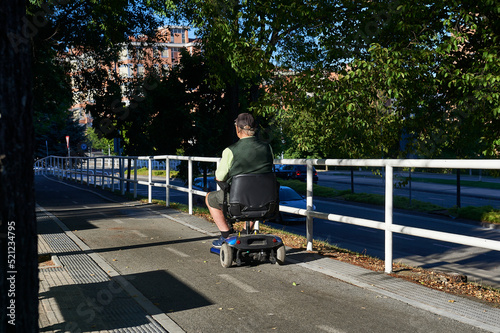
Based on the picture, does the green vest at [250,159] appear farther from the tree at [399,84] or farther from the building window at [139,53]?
the building window at [139,53]

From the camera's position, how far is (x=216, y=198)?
6.54m

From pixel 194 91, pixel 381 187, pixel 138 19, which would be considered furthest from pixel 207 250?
pixel 381 187

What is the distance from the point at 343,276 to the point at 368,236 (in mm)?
11129

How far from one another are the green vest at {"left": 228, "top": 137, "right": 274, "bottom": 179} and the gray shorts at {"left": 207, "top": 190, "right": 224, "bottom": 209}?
0.37 metres

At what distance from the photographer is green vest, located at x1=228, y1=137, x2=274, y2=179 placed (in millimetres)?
6066

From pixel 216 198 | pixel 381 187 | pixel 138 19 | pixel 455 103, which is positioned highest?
pixel 138 19

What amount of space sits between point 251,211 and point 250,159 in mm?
581

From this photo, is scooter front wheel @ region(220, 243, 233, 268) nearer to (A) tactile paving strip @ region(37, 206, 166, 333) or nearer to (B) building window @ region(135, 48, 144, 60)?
(A) tactile paving strip @ region(37, 206, 166, 333)

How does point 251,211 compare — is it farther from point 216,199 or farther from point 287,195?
point 287,195

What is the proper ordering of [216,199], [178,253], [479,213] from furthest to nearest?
[479,213], [178,253], [216,199]

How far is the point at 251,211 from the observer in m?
6.06

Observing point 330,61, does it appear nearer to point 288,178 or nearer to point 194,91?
point 194,91

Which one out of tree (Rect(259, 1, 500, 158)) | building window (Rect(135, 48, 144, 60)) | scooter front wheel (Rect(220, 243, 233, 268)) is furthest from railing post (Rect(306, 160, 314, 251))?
building window (Rect(135, 48, 144, 60))

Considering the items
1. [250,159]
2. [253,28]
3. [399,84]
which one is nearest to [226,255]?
[250,159]
